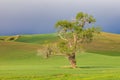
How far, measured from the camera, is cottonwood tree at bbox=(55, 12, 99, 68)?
59469mm

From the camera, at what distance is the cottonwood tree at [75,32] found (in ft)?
195

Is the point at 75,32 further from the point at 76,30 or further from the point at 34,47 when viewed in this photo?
the point at 34,47

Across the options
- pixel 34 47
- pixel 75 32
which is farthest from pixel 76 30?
pixel 34 47

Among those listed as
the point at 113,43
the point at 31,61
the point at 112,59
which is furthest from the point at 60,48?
the point at 113,43

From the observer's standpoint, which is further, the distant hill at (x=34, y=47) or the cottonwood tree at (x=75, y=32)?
the distant hill at (x=34, y=47)

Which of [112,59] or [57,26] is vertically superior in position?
[57,26]

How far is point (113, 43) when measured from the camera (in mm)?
110750

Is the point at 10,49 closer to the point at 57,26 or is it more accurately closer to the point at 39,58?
the point at 39,58

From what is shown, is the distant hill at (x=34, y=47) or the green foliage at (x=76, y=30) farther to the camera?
the distant hill at (x=34, y=47)

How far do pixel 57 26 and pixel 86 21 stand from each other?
431 centimetres

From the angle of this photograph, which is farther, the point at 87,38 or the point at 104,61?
the point at 104,61

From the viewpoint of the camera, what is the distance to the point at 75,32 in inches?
2362

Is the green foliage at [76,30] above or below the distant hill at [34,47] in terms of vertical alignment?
above

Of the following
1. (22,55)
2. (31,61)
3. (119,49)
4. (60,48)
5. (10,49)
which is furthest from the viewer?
(119,49)
